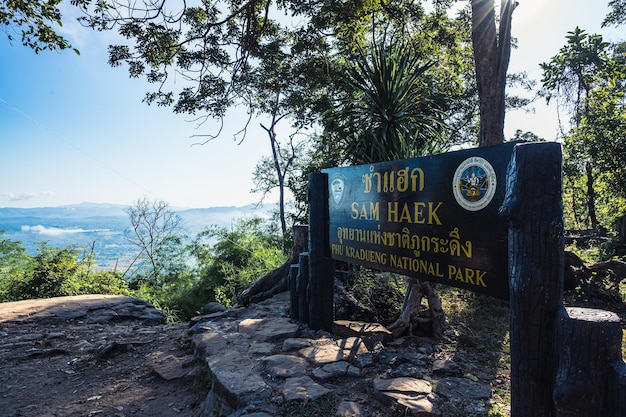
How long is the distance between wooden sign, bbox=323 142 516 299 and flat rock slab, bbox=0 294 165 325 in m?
4.59

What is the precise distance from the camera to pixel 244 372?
9.92 ft

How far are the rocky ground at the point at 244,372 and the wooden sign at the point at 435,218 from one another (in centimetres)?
87

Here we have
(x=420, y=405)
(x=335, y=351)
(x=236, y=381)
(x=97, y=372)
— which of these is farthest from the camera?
(x=97, y=372)

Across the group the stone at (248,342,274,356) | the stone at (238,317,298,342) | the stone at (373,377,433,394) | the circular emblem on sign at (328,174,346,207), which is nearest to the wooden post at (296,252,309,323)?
the stone at (238,317,298,342)

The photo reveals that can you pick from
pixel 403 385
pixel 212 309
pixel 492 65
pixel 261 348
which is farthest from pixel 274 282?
pixel 492 65

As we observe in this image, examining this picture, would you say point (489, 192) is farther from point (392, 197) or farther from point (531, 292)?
point (392, 197)

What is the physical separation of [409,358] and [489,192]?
6.04ft

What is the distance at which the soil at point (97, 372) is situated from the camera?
3.15 metres

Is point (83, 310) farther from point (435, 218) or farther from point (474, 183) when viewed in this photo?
point (474, 183)

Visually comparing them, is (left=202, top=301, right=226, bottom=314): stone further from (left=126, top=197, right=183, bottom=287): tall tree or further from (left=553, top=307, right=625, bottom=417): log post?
(left=126, top=197, right=183, bottom=287): tall tree

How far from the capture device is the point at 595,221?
13148mm

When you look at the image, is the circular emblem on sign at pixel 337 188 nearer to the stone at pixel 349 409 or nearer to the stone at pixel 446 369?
the stone at pixel 446 369

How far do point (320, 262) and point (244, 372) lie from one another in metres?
1.51

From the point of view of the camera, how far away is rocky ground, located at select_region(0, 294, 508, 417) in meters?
2.55
